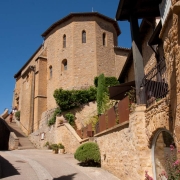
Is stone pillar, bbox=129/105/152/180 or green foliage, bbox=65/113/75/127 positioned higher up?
green foliage, bbox=65/113/75/127

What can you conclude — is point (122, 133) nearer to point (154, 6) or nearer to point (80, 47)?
point (154, 6)

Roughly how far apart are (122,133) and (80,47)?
745 inches

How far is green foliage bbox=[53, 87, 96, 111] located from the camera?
23027 mm

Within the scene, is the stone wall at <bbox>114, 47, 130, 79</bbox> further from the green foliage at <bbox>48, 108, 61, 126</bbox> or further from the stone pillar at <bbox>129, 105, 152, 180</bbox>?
the stone pillar at <bbox>129, 105, 152, 180</bbox>

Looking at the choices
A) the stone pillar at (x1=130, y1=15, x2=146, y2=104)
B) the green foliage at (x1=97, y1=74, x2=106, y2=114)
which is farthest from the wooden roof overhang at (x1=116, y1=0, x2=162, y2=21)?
the green foliage at (x1=97, y1=74, x2=106, y2=114)

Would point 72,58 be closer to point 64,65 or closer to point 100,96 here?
point 64,65

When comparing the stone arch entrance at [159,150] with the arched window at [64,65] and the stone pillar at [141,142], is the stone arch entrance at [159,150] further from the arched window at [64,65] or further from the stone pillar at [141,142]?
the arched window at [64,65]

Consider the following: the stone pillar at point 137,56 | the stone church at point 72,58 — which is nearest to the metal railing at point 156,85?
the stone pillar at point 137,56

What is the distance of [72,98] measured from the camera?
23234mm

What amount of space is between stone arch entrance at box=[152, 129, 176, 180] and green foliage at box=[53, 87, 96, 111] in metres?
16.8

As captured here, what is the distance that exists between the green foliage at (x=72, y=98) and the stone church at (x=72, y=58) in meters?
1.74

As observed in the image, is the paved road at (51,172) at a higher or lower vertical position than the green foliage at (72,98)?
lower

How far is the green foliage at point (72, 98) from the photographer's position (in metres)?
23.0

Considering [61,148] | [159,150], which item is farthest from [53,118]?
[159,150]
